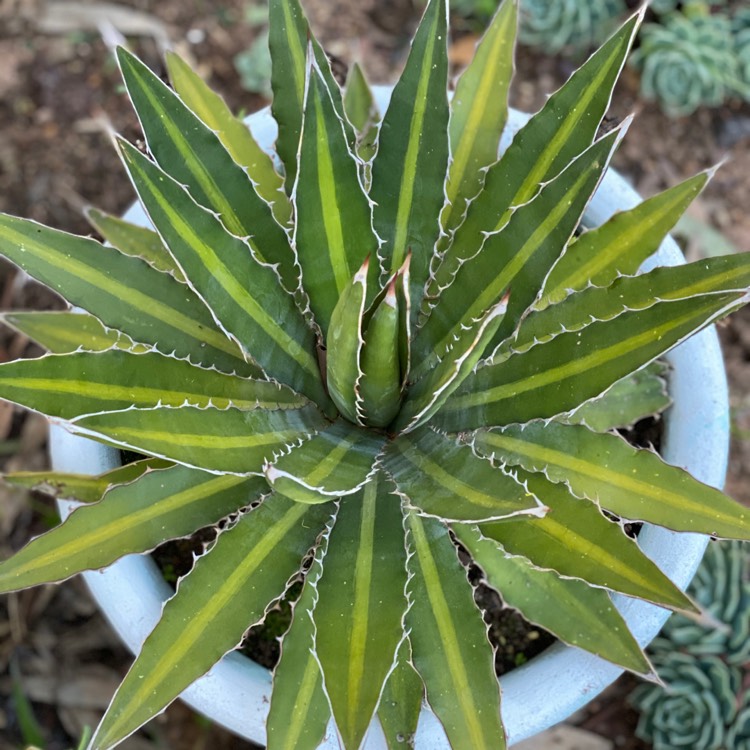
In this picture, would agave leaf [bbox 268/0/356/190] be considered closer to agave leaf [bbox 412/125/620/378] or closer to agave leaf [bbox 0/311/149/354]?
agave leaf [bbox 412/125/620/378]

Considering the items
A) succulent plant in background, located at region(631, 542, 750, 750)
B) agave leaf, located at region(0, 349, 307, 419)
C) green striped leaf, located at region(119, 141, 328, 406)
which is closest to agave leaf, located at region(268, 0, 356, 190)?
green striped leaf, located at region(119, 141, 328, 406)

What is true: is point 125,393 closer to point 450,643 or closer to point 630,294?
point 450,643

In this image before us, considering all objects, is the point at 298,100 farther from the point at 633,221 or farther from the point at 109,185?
the point at 109,185

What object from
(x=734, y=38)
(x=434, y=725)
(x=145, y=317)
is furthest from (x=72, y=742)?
(x=734, y=38)

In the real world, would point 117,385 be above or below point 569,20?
below

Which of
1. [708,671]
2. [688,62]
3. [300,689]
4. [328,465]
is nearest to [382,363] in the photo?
[328,465]

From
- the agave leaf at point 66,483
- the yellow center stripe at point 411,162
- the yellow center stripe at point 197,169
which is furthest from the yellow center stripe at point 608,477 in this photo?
the agave leaf at point 66,483
